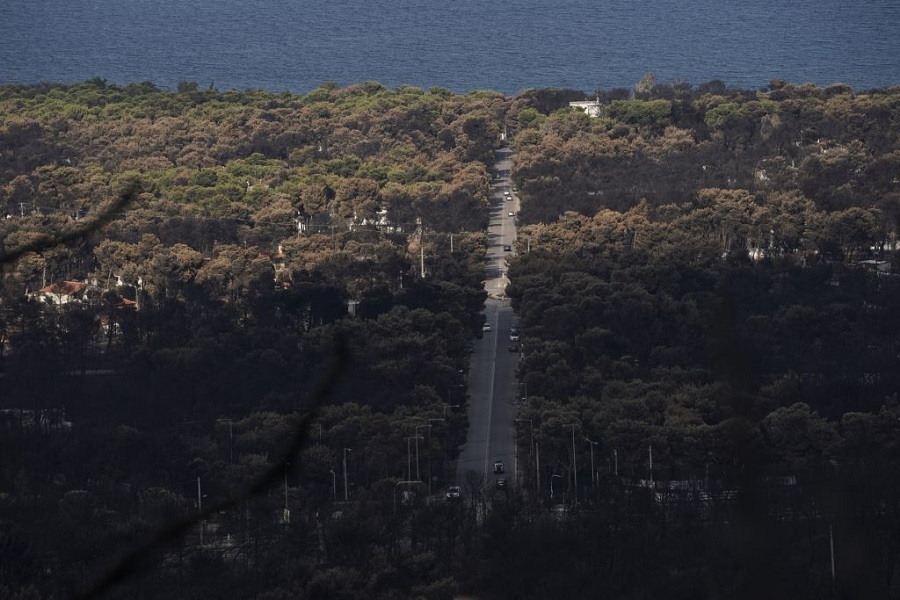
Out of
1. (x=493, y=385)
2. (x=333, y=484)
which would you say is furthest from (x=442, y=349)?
(x=333, y=484)

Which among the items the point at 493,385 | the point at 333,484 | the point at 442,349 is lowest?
the point at 333,484

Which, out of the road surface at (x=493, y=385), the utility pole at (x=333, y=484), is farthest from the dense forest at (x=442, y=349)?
the road surface at (x=493, y=385)

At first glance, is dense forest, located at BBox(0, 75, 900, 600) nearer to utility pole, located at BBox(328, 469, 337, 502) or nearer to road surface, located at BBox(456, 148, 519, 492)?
utility pole, located at BBox(328, 469, 337, 502)

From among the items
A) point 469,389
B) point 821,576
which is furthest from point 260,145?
point 821,576

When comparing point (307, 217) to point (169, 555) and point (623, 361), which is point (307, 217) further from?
point (169, 555)

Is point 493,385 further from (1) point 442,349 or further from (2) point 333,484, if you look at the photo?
(2) point 333,484

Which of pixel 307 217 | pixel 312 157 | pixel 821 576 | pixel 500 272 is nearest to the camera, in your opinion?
pixel 821 576
